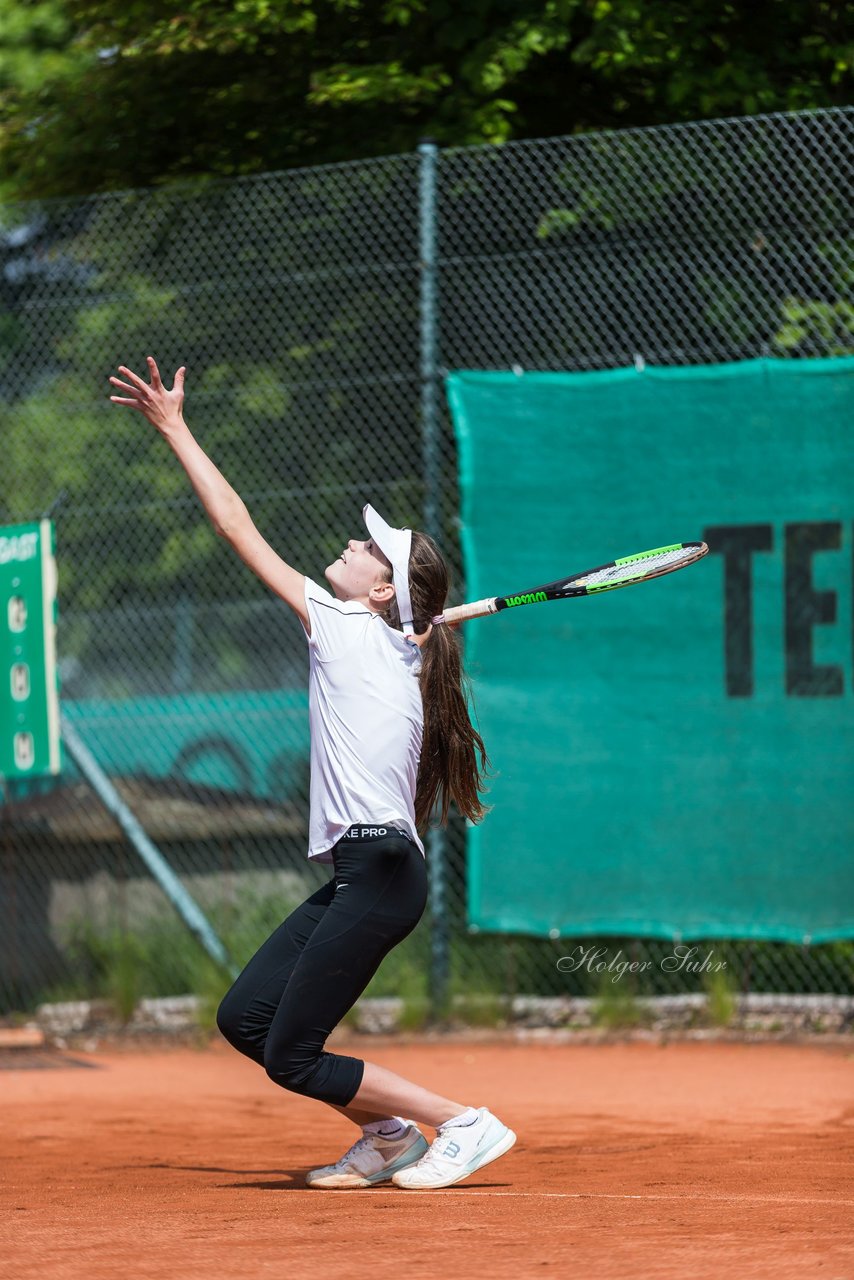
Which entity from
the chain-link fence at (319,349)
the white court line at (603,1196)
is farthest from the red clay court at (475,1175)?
the chain-link fence at (319,349)

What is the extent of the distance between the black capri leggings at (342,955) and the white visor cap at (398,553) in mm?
563

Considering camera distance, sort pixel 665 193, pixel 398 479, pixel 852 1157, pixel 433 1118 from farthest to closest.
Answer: pixel 398 479, pixel 665 193, pixel 852 1157, pixel 433 1118

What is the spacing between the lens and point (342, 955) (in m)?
4.00

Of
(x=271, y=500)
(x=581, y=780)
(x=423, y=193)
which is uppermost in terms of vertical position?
(x=423, y=193)

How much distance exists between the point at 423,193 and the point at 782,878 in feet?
10.5

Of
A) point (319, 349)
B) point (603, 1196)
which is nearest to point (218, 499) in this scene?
point (603, 1196)

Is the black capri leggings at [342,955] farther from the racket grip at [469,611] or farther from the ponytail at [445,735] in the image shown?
the racket grip at [469,611]

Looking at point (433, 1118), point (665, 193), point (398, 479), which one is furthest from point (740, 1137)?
point (665, 193)

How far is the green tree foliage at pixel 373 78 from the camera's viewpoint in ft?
25.1

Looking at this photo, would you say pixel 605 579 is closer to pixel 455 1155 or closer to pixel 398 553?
pixel 398 553

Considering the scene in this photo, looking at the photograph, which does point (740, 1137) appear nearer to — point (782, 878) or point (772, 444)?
point (782, 878)

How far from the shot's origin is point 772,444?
6.61m

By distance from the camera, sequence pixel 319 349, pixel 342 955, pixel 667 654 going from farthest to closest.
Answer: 1. pixel 319 349
2. pixel 667 654
3. pixel 342 955

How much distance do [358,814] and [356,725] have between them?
0.22 metres
